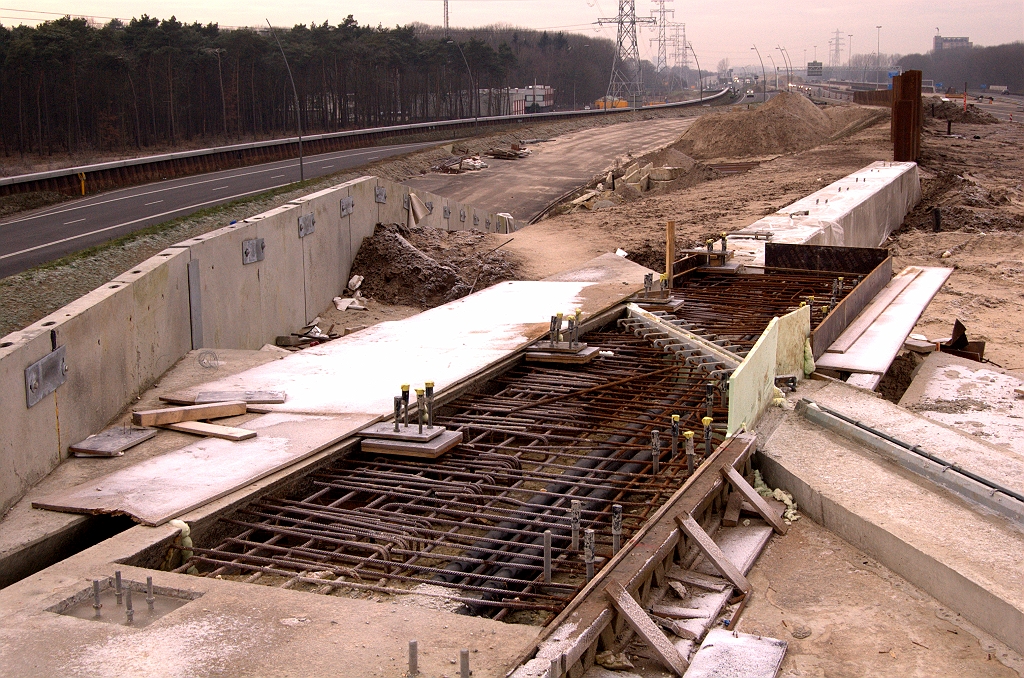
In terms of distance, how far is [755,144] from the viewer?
47.6m

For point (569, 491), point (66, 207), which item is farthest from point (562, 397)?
point (66, 207)

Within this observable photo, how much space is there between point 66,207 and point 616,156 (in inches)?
1351

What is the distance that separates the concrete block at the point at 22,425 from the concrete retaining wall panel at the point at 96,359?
0.20 m

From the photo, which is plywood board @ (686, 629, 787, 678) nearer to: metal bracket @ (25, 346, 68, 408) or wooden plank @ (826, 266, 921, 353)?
metal bracket @ (25, 346, 68, 408)

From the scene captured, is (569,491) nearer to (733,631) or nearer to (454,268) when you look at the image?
(733,631)

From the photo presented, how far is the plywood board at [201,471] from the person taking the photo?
7.31 m

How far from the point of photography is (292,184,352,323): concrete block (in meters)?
17.2

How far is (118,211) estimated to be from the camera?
29312 millimetres

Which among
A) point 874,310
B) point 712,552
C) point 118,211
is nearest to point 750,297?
point 874,310

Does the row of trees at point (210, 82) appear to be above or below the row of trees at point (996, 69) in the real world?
below

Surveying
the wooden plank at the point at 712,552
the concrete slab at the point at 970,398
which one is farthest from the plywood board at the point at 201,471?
the concrete slab at the point at 970,398

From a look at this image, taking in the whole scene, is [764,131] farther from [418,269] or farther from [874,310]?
[874,310]

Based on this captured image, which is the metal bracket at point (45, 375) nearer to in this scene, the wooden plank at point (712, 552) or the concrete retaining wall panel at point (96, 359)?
the concrete retaining wall panel at point (96, 359)

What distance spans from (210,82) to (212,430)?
2350 inches
